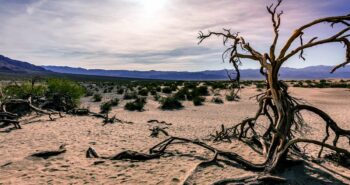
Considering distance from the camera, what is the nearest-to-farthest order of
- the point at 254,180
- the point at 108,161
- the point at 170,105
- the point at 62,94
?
the point at 254,180
the point at 108,161
the point at 62,94
the point at 170,105

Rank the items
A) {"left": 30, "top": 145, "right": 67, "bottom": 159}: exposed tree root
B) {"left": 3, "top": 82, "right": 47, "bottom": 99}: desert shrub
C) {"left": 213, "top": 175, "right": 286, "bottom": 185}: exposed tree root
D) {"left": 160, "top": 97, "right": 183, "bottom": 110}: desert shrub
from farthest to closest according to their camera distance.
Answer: {"left": 160, "top": 97, "right": 183, "bottom": 110}: desert shrub → {"left": 3, "top": 82, "right": 47, "bottom": 99}: desert shrub → {"left": 30, "top": 145, "right": 67, "bottom": 159}: exposed tree root → {"left": 213, "top": 175, "right": 286, "bottom": 185}: exposed tree root

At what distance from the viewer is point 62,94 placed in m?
16.4

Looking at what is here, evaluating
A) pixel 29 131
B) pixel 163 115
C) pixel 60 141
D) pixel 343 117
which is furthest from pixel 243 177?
pixel 343 117

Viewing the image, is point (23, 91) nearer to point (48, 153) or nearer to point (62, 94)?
point (62, 94)

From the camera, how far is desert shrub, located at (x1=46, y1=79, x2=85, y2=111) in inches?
614

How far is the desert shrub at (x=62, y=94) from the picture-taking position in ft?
51.2

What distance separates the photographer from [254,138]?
335 inches

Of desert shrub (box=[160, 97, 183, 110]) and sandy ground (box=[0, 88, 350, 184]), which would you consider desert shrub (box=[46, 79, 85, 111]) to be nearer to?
sandy ground (box=[0, 88, 350, 184])

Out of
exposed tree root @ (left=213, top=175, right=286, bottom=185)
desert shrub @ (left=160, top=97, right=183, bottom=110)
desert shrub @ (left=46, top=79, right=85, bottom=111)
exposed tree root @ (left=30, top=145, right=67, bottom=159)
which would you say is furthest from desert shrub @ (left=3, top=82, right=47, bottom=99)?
exposed tree root @ (left=213, top=175, right=286, bottom=185)

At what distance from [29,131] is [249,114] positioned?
11.7 meters

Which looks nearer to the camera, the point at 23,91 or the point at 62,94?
the point at 23,91

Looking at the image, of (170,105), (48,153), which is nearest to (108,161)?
(48,153)

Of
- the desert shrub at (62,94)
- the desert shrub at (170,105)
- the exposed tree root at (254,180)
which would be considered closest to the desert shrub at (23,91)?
the desert shrub at (62,94)

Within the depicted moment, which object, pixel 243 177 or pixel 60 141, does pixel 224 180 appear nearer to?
pixel 243 177
